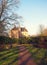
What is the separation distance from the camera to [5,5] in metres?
43.0

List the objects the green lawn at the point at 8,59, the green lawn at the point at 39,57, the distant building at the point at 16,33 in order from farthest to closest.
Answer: the distant building at the point at 16,33 → the green lawn at the point at 39,57 → the green lawn at the point at 8,59

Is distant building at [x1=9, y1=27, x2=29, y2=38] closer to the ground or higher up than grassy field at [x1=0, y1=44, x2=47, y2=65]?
higher up

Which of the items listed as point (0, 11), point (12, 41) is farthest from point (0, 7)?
point (12, 41)

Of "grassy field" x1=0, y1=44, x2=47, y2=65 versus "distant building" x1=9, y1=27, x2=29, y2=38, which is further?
"distant building" x1=9, y1=27, x2=29, y2=38

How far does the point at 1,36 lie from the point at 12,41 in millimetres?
6586

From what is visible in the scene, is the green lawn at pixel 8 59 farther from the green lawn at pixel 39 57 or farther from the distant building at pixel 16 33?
the distant building at pixel 16 33

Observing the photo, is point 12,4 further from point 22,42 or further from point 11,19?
point 22,42

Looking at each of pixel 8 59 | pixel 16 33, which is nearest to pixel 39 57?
pixel 8 59

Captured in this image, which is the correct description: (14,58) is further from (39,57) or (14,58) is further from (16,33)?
(16,33)

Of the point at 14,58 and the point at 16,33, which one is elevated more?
the point at 16,33

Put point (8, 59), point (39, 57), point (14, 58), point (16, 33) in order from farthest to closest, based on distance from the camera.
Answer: point (16, 33) < point (39, 57) < point (14, 58) < point (8, 59)

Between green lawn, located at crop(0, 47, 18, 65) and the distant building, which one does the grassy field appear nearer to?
green lawn, located at crop(0, 47, 18, 65)

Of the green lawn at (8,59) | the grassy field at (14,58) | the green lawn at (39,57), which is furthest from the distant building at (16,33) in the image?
the green lawn at (8,59)

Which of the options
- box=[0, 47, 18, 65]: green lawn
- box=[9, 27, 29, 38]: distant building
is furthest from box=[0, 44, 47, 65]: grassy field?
box=[9, 27, 29, 38]: distant building
